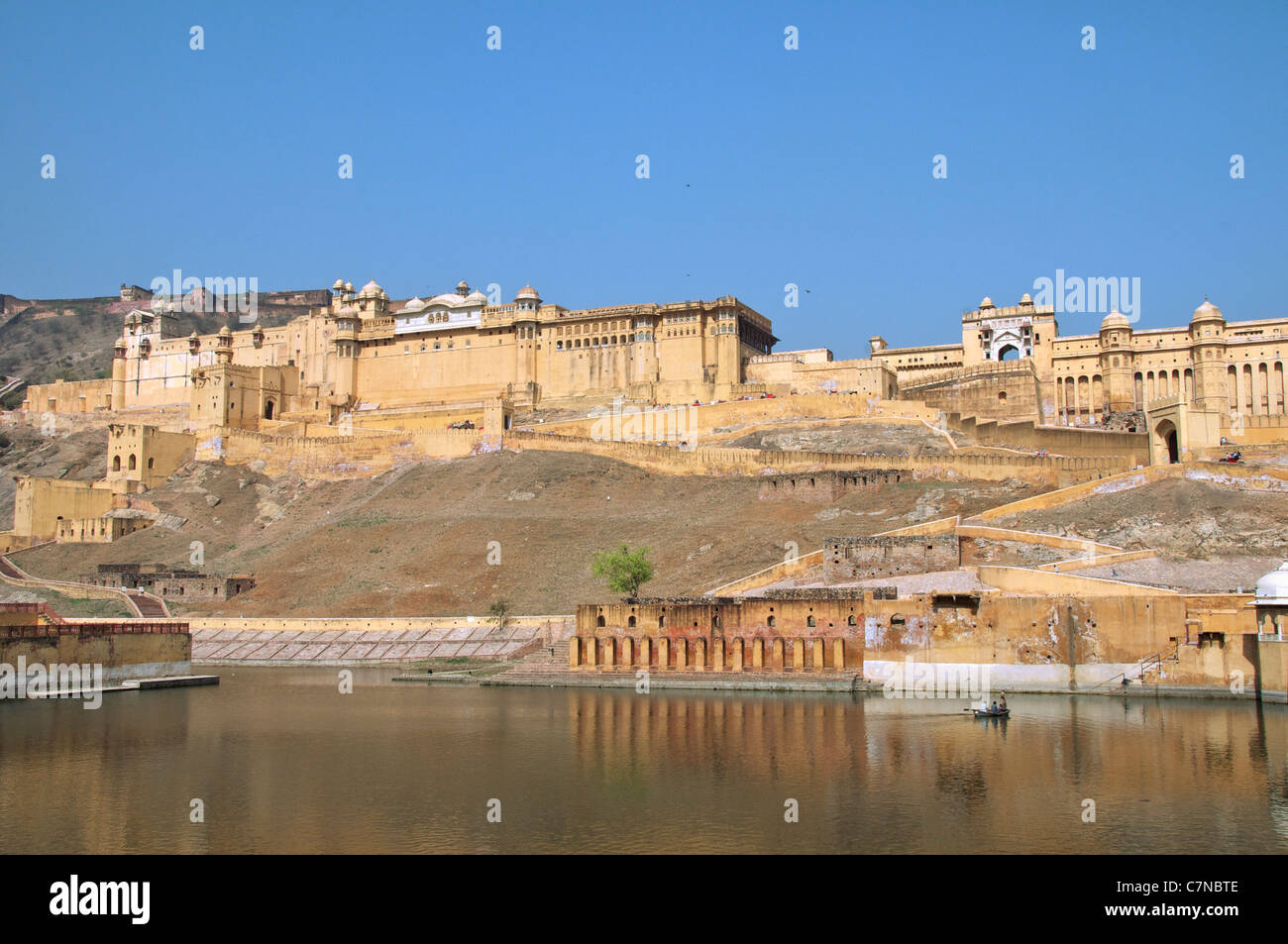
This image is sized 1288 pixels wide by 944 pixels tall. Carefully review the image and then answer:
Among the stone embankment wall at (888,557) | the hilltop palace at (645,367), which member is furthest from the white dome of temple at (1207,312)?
the stone embankment wall at (888,557)

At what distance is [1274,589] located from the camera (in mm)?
35875

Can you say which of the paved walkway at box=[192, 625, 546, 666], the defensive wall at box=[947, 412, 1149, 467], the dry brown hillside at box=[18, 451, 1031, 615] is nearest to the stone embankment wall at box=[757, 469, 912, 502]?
the dry brown hillside at box=[18, 451, 1031, 615]

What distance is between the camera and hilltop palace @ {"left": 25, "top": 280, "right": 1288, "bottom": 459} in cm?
7388

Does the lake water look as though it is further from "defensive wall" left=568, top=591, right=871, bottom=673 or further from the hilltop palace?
the hilltop palace

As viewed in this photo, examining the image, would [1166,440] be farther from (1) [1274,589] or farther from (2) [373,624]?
(2) [373,624]

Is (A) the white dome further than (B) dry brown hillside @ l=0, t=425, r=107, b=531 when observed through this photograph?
No

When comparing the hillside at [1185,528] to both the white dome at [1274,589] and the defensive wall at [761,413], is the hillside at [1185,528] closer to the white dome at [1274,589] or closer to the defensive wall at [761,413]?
the white dome at [1274,589]

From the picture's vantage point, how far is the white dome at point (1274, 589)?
35.7 meters

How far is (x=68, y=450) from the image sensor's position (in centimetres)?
9912

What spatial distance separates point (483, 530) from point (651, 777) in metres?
39.9

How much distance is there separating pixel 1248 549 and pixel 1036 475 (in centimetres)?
1749

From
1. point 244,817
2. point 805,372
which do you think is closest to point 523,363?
point 805,372

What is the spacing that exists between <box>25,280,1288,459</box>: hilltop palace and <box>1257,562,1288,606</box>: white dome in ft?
71.5
